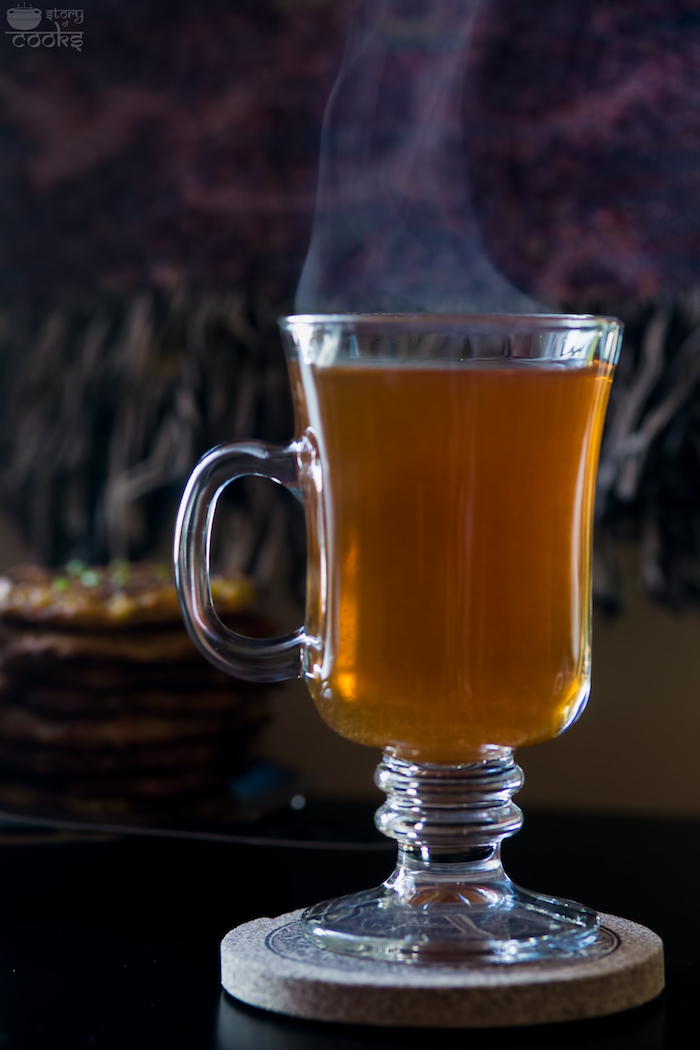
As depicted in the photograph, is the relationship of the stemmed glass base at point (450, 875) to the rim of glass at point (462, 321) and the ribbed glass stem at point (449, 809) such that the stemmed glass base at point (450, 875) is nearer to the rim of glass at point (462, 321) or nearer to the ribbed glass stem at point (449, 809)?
the ribbed glass stem at point (449, 809)

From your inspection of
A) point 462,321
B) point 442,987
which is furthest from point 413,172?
point 442,987

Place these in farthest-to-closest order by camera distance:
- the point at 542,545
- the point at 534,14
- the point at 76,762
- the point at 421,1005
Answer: the point at 534,14, the point at 76,762, the point at 542,545, the point at 421,1005

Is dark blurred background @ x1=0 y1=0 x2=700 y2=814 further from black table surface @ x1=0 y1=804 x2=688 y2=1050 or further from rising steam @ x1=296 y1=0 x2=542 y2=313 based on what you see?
black table surface @ x1=0 y1=804 x2=688 y2=1050

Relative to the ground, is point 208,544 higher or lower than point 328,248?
lower

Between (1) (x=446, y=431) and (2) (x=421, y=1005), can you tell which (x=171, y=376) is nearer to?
(1) (x=446, y=431)

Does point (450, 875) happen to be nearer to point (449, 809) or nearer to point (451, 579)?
point (449, 809)

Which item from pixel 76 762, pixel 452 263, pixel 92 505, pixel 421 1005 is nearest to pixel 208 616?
pixel 421 1005
